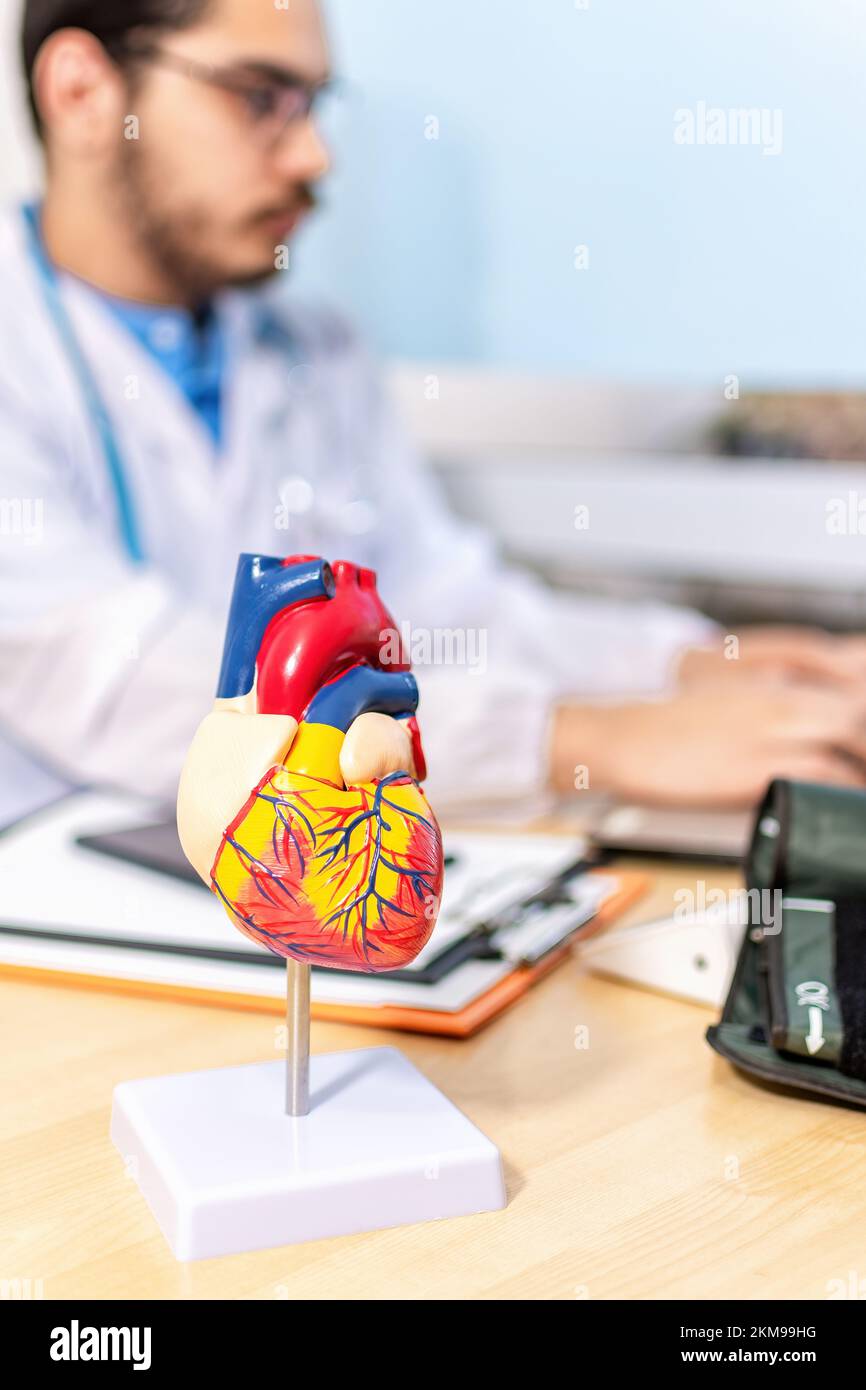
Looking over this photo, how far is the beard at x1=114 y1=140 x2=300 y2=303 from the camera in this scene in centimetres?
125

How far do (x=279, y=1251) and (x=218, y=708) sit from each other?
0.19 meters

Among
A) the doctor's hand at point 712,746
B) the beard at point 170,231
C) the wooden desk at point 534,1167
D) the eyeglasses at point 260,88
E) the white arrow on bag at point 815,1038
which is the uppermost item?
the eyeglasses at point 260,88

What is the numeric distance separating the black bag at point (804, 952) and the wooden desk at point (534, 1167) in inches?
0.8

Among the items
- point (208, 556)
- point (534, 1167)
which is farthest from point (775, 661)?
point (534, 1167)

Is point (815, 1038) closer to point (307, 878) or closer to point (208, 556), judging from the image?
point (307, 878)

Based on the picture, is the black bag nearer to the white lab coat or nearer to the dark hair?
the white lab coat

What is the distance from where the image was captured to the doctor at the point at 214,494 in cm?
99

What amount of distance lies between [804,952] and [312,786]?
28cm

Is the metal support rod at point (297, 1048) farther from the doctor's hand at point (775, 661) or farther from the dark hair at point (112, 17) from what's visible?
the dark hair at point (112, 17)

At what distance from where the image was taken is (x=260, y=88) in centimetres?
120

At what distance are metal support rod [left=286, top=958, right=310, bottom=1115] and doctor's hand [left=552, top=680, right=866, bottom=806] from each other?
53 cm

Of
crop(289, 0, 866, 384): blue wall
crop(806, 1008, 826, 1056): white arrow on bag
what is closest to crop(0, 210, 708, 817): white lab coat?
crop(289, 0, 866, 384): blue wall

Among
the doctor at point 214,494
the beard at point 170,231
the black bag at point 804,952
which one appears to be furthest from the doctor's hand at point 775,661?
the beard at point 170,231
